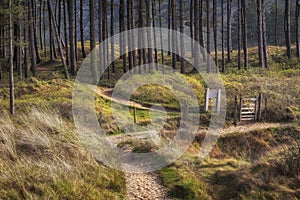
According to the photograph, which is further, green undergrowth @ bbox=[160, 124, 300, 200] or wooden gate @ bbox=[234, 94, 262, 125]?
wooden gate @ bbox=[234, 94, 262, 125]

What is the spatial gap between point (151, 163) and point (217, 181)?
2018 mm

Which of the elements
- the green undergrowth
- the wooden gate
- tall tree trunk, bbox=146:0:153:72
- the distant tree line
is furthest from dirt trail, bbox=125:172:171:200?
tall tree trunk, bbox=146:0:153:72

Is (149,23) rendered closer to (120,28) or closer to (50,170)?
(120,28)

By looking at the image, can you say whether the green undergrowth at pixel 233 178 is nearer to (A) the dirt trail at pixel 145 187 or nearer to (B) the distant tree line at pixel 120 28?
(A) the dirt trail at pixel 145 187

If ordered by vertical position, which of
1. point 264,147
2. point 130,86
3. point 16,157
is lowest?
point 264,147

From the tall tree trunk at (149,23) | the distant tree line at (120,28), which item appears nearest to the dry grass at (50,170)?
the distant tree line at (120,28)

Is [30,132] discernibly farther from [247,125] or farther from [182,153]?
[247,125]

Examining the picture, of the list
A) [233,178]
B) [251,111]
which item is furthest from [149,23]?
[233,178]

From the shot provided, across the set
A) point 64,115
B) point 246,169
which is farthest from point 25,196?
point 64,115

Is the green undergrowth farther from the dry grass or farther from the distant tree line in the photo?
the distant tree line

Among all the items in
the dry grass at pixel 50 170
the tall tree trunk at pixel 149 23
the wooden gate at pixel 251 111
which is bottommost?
the dry grass at pixel 50 170

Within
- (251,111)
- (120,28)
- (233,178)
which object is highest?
(120,28)

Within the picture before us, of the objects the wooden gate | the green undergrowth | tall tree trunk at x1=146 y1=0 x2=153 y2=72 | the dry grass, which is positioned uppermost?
tall tree trunk at x1=146 y1=0 x2=153 y2=72

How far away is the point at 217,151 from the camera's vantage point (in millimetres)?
13273
